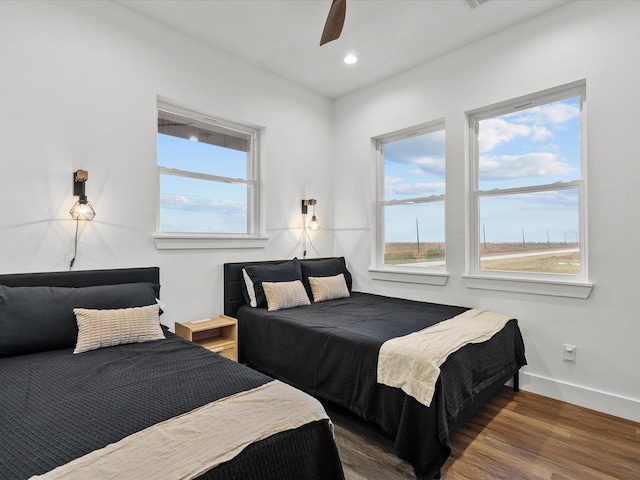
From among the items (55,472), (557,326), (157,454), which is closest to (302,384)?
(157,454)

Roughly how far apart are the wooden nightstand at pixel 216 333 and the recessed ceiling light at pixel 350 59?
110 inches

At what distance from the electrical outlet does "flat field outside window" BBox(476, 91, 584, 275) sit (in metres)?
0.59

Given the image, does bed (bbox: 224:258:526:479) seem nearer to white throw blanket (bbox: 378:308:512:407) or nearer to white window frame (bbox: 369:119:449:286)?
white throw blanket (bbox: 378:308:512:407)

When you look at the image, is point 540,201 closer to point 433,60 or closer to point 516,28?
point 516,28

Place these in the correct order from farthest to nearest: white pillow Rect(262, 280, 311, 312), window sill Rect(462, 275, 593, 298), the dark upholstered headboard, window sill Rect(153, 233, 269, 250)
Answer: white pillow Rect(262, 280, 311, 312), window sill Rect(153, 233, 269, 250), window sill Rect(462, 275, 593, 298), the dark upholstered headboard

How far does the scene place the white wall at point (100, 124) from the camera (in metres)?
2.35

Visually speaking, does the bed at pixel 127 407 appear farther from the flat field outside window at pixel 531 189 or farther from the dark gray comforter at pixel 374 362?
the flat field outside window at pixel 531 189

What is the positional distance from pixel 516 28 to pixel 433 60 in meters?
0.78

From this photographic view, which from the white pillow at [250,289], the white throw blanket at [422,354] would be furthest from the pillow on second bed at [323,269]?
the white throw blanket at [422,354]

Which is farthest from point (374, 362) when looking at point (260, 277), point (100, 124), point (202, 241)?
point (100, 124)

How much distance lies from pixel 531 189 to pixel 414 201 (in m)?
1.17

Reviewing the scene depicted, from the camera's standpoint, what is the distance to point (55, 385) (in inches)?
62.4

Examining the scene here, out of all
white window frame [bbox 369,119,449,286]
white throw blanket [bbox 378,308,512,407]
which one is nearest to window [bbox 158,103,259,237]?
white window frame [bbox 369,119,449,286]

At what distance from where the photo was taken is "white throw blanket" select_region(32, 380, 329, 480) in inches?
40.1
